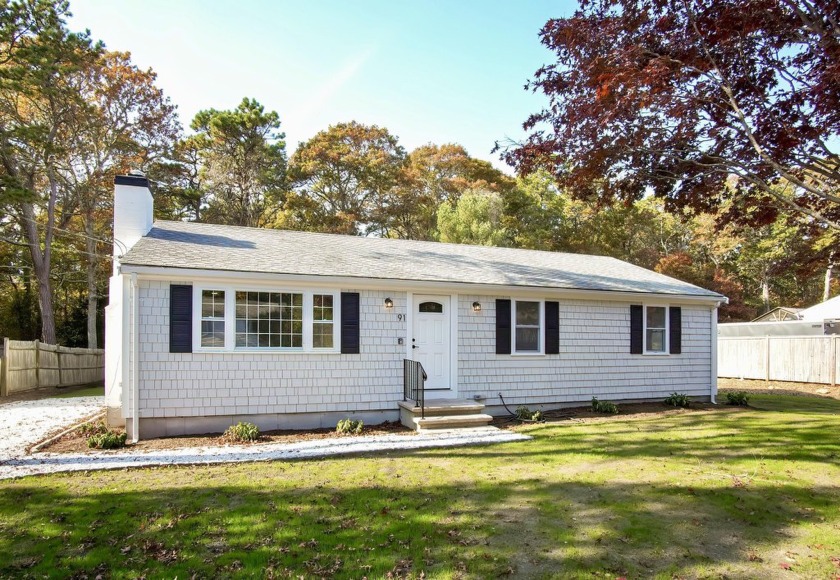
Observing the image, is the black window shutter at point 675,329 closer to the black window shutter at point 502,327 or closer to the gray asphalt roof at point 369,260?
the gray asphalt roof at point 369,260

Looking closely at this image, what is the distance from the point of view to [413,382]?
975 centimetres

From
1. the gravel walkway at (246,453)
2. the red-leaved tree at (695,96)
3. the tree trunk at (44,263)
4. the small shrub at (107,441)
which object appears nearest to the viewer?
the red-leaved tree at (695,96)

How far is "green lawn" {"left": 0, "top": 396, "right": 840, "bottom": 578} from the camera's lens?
3945 mm

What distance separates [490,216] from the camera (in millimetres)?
25078

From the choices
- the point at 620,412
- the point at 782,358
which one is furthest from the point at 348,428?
the point at 782,358

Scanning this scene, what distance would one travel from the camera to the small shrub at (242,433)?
8.28 m

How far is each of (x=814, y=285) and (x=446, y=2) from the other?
1407 inches

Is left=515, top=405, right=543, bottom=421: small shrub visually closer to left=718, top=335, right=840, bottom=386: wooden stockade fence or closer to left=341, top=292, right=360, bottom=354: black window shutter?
left=341, top=292, right=360, bottom=354: black window shutter

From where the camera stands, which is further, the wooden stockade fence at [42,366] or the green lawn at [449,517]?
the wooden stockade fence at [42,366]

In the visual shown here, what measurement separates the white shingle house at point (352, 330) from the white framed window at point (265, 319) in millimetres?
25

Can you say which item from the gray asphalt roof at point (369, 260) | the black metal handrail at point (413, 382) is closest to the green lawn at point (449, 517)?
the black metal handrail at point (413, 382)

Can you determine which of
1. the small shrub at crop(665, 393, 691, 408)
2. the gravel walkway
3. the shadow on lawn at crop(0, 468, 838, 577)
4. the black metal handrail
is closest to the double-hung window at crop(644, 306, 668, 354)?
the small shrub at crop(665, 393, 691, 408)

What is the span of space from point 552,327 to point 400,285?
11.9 feet

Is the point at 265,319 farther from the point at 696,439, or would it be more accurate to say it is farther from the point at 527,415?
the point at 696,439
